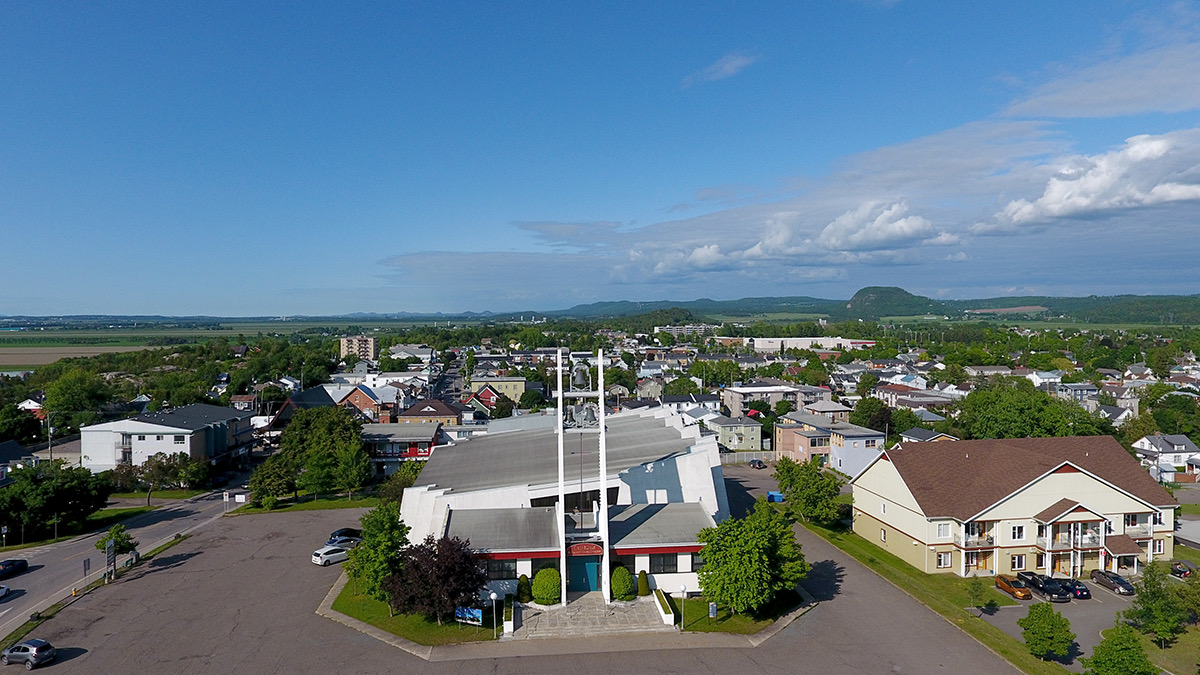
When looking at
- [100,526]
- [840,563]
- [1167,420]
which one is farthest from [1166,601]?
[1167,420]

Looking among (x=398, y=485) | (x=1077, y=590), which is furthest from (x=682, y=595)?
(x=398, y=485)

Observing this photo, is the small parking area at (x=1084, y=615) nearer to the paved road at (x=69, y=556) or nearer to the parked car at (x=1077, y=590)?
the parked car at (x=1077, y=590)

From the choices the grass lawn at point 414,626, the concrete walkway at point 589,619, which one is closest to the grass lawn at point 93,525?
the grass lawn at point 414,626

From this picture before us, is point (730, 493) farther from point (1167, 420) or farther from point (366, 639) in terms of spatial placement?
point (1167, 420)

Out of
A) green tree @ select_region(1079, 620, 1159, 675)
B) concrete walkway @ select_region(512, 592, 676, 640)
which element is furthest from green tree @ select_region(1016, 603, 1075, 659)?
concrete walkway @ select_region(512, 592, 676, 640)

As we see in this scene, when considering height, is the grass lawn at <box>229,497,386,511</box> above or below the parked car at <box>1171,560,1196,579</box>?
below

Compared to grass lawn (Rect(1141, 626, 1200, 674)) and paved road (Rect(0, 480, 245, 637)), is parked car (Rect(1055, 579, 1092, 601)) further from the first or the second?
paved road (Rect(0, 480, 245, 637))
